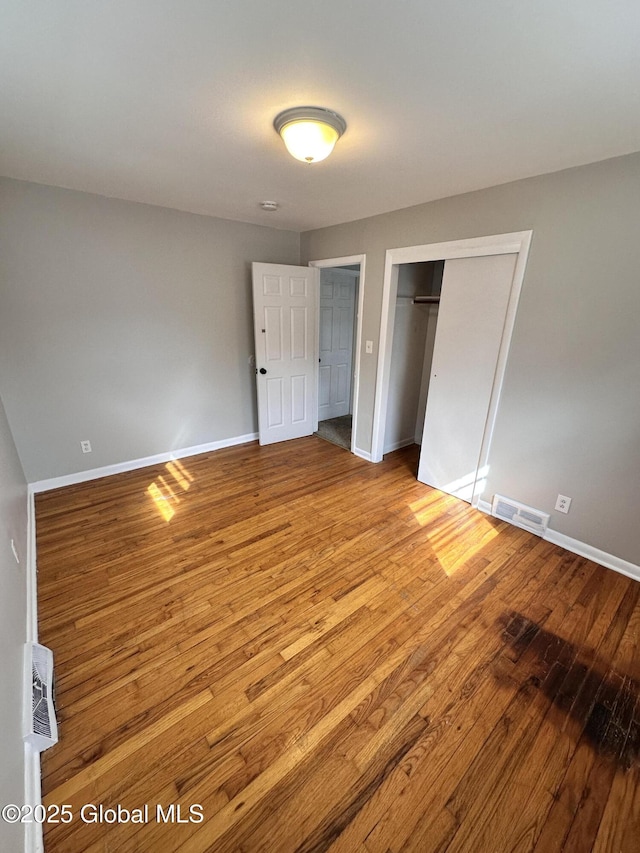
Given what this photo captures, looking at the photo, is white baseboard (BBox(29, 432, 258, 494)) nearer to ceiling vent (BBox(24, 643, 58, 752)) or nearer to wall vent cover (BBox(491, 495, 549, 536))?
ceiling vent (BBox(24, 643, 58, 752))

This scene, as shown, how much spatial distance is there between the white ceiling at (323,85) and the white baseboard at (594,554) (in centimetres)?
235

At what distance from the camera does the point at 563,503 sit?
2359 millimetres

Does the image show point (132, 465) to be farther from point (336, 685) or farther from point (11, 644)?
point (336, 685)

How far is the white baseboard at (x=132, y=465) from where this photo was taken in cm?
300

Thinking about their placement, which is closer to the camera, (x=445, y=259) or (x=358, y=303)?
(x=445, y=259)

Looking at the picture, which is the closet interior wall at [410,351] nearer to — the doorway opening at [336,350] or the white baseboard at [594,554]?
the doorway opening at [336,350]

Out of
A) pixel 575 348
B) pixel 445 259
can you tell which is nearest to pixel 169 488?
pixel 445 259

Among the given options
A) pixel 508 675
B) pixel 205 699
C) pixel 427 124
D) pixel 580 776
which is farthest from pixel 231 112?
pixel 580 776

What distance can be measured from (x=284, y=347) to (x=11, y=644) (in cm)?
327

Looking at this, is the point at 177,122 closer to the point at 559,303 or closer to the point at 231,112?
the point at 231,112

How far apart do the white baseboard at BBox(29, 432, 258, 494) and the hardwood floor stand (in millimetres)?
626

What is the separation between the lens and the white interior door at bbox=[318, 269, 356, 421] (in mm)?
4559

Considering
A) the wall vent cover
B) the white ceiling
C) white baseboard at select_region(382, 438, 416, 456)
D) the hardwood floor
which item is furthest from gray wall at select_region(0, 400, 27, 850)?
white baseboard at select_region(382, 438, 416, 456)

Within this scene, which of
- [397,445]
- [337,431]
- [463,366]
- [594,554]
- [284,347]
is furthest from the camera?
[337,431]
